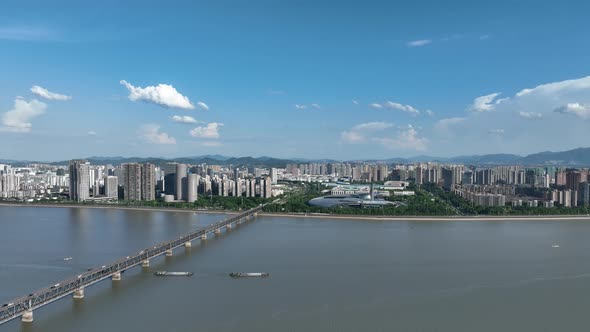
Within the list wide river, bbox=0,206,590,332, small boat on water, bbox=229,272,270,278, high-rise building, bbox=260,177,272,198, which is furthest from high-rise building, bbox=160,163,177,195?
small boat on water, bbox=229,272,270,278

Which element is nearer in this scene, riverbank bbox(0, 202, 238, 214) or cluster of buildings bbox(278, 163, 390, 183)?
riverbank bbox(0, 202, 238, 214)

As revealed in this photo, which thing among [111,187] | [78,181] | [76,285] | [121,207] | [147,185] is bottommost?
[121,207]

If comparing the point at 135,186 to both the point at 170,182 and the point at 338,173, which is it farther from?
the point at 338,173

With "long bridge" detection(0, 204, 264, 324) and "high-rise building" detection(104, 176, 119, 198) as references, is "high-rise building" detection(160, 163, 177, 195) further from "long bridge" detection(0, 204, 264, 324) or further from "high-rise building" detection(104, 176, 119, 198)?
"long bridge" detection(0, 204, 264, 324)

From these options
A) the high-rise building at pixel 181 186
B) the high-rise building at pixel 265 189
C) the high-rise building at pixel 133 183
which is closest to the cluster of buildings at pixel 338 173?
the high-rise building at pixel 265 189

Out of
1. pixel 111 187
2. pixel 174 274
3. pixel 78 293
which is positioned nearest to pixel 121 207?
pixel 111 187
